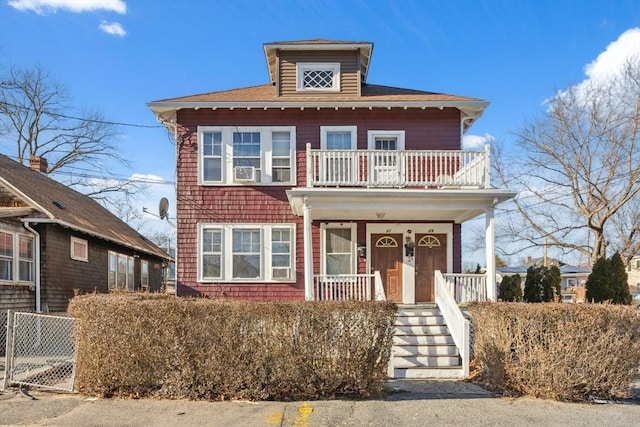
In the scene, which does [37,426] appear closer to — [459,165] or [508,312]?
[508,312]

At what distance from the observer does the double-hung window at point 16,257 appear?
38.9ft

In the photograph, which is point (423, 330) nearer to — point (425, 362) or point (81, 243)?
point (425, 362)

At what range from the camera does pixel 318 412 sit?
6.54 meters

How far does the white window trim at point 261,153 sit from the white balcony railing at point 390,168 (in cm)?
143

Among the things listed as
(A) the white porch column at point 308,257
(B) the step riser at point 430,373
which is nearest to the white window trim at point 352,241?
(A) the white porch column at point 308,257

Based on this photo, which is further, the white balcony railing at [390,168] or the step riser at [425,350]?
the white balcony railing at [390,168]

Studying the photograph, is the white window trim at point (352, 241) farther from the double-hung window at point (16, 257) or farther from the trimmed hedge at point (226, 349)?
the double-hung window at point (16, 257)

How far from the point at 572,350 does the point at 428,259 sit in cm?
620

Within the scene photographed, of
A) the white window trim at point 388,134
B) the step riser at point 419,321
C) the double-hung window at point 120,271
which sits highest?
the white window trim at point 388,134

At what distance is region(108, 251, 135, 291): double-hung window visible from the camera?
18.1m

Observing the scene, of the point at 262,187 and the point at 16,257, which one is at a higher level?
the point at 262,187

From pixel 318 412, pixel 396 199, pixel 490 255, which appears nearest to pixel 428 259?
pixel 490 255

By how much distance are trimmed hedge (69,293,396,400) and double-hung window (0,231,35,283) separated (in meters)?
6.14

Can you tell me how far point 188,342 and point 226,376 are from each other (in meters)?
0.71
